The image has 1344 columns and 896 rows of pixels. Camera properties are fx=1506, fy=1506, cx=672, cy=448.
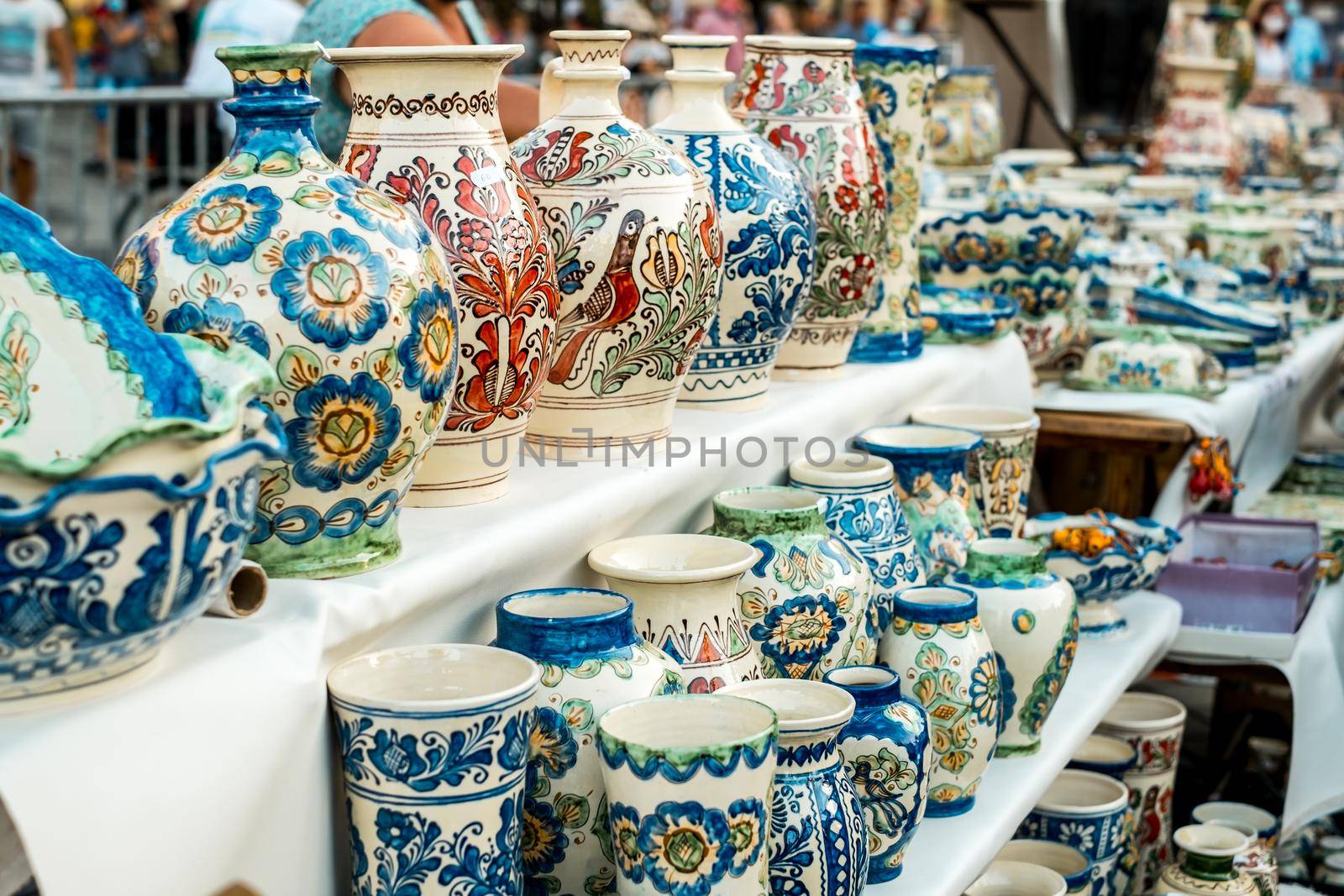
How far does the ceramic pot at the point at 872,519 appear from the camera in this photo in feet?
5.11

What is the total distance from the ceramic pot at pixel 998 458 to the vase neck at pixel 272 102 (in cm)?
106

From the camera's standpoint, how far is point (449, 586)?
1.18 meters

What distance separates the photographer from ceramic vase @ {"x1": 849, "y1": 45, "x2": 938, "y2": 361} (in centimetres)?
206

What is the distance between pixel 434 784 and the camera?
1.01 metres

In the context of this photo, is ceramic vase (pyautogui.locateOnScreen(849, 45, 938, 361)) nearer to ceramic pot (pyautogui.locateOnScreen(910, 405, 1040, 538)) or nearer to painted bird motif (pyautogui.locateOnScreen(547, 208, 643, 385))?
ceramic pot (pyautogui.locateOnScreen(910, 405, 1040, 538))

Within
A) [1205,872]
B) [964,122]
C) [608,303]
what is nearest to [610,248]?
[608,303]

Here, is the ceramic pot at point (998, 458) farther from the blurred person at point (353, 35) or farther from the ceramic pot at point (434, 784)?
the ceramic pot at point (434, 784)

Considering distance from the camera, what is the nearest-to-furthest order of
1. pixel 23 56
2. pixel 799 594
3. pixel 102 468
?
pixel 102 468 → pixel 799 594 → pixel 23 56

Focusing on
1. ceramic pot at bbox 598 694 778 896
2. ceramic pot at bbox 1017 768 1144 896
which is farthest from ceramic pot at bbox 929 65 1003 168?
ceramic pot at bbox 598 694 778 896

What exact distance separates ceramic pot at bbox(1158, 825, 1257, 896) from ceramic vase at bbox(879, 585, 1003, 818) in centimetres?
62

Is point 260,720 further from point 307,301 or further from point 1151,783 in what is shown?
point 1151,783

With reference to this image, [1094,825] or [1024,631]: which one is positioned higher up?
[1024,631]

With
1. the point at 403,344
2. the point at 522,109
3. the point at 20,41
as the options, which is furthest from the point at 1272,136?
Answer: the point at 403,344

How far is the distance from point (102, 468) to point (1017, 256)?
1.91 metres
